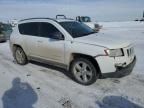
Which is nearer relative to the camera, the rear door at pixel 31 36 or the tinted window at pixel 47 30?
the tinted window at pixel 47 30

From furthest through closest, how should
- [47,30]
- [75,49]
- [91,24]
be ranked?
[91,24], [47,30], [75,49]

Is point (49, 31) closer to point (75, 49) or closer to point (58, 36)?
point (58, 36)

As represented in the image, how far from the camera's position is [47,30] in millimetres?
6613

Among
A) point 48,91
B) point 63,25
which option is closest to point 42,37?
point 63,25

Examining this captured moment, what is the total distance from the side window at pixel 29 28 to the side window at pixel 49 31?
306 millimetres

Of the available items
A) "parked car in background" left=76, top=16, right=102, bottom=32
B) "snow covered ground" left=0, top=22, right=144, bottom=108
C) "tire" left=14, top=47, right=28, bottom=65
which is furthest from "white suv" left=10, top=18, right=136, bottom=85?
"parked car in background" left=76, top=16, right=102, bottom=32

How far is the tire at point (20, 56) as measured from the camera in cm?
783

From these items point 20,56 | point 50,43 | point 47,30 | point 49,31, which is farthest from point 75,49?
point 20,56

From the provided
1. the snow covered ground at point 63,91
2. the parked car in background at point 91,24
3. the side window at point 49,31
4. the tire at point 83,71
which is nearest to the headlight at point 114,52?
the tire at point 83,71

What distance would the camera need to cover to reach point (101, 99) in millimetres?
4801

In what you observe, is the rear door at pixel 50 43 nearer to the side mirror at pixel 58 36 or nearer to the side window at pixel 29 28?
the side mirror at pixel 58 36

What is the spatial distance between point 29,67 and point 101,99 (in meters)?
3.88

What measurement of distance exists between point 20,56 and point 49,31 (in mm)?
2152

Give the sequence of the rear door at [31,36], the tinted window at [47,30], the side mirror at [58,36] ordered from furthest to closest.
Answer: the rear door at [31,36] → the tinted window at [47,30] → the side mirror at [58,36]
